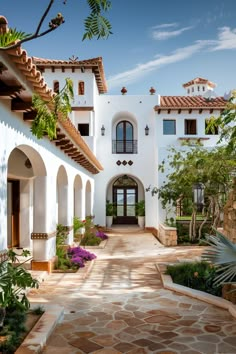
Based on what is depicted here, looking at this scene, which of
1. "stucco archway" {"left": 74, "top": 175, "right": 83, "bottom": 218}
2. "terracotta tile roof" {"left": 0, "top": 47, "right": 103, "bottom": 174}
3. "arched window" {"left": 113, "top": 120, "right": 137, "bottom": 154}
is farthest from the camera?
"arched window" {"left": 113, "top": 120, "right": 137, "bottom": 154}

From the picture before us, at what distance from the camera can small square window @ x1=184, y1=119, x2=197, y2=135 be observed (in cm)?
2242

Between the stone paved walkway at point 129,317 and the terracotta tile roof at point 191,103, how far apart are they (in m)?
13.4

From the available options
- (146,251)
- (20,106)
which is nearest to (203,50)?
(20,106)

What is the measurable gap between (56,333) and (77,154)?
806cm

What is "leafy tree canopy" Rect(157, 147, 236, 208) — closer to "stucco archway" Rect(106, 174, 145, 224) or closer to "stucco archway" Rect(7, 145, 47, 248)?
"stucco archway" Rect(106, 174, 145, 224)

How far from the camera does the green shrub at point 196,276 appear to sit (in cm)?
787

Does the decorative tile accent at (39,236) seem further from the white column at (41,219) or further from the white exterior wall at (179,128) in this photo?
the white exterior wall at (179,128)

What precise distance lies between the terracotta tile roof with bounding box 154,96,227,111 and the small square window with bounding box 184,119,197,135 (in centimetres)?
99

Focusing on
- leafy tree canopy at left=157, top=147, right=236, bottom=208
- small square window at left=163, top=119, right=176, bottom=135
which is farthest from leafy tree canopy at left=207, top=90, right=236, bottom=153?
small square window at left=163, top=119, right=176, bottom=135

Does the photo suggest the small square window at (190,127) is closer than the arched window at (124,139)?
Yes

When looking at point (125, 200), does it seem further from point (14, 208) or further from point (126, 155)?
point (14, 208)

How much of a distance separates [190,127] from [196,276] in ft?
50.6

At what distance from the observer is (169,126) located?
2219 centimetres

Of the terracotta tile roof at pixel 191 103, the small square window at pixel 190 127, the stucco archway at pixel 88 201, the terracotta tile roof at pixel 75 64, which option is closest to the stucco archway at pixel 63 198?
the stucco archway at pixel 88 201
